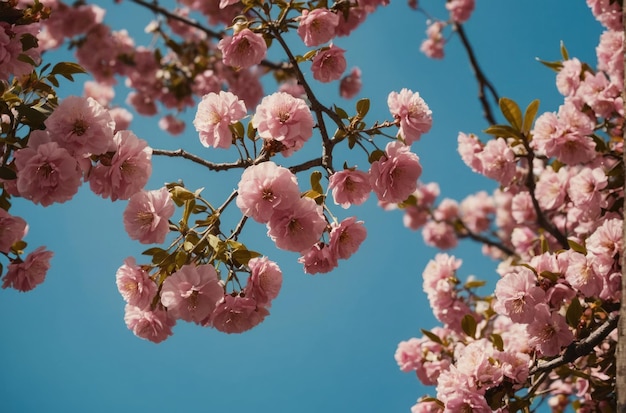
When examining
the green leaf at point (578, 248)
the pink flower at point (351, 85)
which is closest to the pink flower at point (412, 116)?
the green leaf at point (578, 248)

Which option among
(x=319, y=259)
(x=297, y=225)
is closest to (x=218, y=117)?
(x=297, y=225)

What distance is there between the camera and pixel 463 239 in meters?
5.61

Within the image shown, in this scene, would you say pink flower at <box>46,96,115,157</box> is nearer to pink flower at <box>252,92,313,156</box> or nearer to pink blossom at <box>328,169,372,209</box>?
pink flower at <box>252,92,313,156</box>

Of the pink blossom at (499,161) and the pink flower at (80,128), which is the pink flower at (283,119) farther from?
the pink blossom at (499,161)

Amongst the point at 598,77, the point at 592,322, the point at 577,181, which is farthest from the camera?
the point at 598,77

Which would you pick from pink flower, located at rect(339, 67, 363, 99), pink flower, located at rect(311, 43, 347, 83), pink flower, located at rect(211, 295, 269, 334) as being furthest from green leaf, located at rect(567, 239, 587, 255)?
pink flower, located at rect(339, 67, 363, 99)

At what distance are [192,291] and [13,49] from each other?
3.39ft

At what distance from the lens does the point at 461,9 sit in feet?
17.0

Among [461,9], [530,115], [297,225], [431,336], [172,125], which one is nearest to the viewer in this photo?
[297,225]

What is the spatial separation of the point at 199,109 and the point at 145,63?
425cm

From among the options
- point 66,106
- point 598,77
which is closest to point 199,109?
point 66,106

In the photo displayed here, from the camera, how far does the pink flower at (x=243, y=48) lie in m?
1.93

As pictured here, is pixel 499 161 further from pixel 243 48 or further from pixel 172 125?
pixel 172 125

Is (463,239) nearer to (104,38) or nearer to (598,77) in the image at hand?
(598,77)
